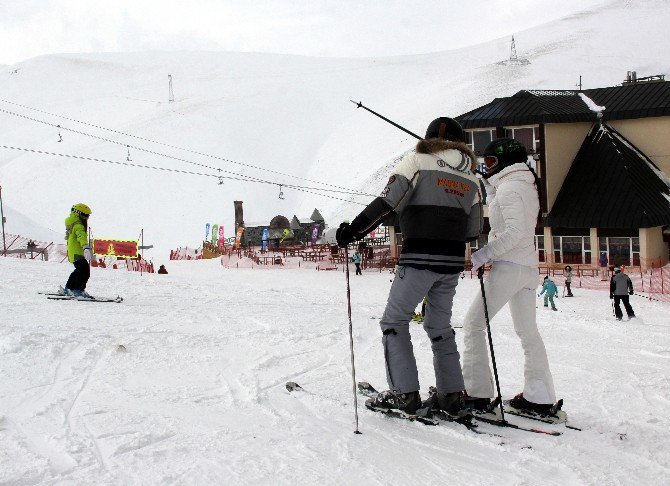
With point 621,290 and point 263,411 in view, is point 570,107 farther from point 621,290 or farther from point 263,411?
point 263,411

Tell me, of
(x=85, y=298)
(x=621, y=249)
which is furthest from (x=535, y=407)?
(x=621, y=249)

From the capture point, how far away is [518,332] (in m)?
4.37

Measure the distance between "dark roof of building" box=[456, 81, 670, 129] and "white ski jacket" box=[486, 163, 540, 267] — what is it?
2437cm

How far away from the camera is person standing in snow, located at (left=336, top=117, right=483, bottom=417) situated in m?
4.01

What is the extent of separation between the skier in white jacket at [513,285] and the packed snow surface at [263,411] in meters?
0.28

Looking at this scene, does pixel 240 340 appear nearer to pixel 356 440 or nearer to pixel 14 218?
pixel 356 440

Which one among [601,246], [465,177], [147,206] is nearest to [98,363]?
[465,177]

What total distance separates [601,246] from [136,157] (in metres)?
70.3

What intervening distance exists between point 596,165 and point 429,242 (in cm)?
2613

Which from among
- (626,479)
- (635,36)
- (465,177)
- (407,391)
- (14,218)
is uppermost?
(635,36)

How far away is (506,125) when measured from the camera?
27.6 m

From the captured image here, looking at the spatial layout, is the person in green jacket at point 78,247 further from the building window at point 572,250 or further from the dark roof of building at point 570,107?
the building window at point 572,250

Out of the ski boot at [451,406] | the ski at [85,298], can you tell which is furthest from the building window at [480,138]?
the ski boot at [451,406]

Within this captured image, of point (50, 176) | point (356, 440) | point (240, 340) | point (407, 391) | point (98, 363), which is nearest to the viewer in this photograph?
point (356, 440)
